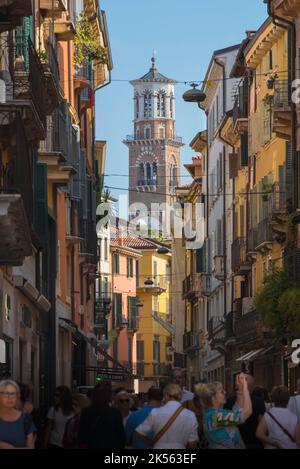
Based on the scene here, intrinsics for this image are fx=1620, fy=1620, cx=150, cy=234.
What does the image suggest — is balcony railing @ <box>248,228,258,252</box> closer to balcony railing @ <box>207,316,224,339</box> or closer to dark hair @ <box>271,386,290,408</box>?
balcony railing @ <box>207,316,224,339</box>

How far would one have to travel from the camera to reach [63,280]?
43.2 meters

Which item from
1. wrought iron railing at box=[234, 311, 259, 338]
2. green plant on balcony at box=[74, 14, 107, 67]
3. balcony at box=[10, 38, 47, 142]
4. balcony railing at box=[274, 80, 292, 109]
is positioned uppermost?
green plant on balcony at box=[74, 14, 107, 67]

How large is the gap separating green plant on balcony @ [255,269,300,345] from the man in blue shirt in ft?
72.5

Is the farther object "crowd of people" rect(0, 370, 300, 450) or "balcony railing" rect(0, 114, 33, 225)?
"balcony railing" rect(0, 114, 33, 225)

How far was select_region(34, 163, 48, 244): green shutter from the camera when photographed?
1226 inches

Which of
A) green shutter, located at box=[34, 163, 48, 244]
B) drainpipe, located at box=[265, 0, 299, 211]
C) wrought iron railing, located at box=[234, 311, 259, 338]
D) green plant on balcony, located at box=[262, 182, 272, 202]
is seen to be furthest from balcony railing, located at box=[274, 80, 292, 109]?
green shutter, located at box=[34, 163, 48, 244]

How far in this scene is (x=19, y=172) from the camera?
22.3m

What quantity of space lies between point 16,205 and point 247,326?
33.0 m

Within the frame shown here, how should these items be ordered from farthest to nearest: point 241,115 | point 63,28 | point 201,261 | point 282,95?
point 201,261, point 241,115, point 282,95, point 63,28

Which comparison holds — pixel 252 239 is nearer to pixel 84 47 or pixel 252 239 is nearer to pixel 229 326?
pixel 229 326

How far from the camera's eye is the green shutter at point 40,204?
31152 millimetres

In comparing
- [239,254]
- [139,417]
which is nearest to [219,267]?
[239,254]

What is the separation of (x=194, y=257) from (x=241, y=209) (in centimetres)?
2689
